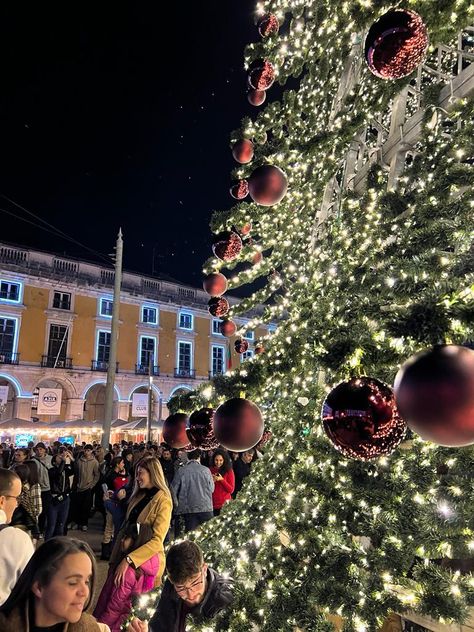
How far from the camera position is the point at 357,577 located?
2455mm

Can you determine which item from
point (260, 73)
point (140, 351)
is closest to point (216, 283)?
point (260, 73)

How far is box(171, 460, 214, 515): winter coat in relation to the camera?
6160mm

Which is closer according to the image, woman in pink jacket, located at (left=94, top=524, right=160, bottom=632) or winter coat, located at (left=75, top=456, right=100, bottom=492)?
woman in pink jacket, located at (left=94, top=524, right=160, bottom=632)

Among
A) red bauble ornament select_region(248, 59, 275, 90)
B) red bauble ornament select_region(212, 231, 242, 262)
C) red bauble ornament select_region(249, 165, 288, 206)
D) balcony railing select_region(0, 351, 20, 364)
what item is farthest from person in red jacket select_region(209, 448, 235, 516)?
balcony railing select_region(0, 351, 20, 364)

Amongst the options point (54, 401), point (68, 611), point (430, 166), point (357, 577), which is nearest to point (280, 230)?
point (430, 166)

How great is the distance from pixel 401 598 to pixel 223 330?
357cm

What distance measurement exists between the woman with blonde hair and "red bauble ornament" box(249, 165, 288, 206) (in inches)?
97.4

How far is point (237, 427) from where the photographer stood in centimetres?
193

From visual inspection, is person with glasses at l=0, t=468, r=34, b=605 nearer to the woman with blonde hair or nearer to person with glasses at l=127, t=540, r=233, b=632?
person with glasses at l=127, t=540, r=233, b=632

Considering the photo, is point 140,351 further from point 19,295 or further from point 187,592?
point 187,592

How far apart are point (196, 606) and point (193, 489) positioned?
3555 millimetres

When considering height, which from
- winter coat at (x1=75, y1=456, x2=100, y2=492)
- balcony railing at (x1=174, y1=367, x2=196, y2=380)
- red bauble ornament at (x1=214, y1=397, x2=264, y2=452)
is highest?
balcony railing at (x1=174, y1=367, x2=196, y2=380)

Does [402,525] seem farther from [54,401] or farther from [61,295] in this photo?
[61,295]

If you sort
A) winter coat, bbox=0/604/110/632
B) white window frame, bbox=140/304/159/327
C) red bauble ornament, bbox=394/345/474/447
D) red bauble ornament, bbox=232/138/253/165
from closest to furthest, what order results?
red bauble ornament, bbox=394/345/474/447, winter coat, bbox=0/604/110/632, red bauble ornament, bbox=232/138/253/165, white window frame, bbox=140/304/159/327
